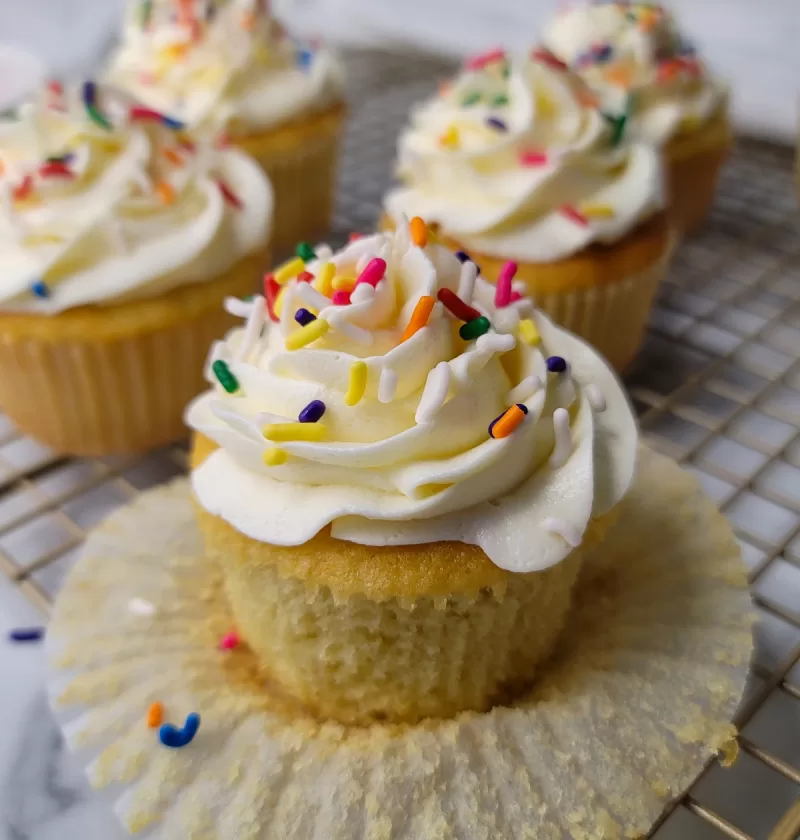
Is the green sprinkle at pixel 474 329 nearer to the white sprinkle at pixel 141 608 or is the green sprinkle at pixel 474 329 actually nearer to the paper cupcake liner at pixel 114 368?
the white sprinkle at pixel 141 608

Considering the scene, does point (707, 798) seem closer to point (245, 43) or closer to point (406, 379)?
point (406, 379)

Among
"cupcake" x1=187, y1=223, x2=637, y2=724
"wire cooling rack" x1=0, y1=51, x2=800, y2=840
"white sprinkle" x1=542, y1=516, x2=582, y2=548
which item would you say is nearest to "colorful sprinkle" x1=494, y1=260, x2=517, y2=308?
"cupcake" x1=187, y1=223, x2=637, y2=724

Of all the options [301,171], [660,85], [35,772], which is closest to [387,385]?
[35,772]

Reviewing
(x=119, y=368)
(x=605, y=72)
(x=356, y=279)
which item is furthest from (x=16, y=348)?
(x=605, y=72)

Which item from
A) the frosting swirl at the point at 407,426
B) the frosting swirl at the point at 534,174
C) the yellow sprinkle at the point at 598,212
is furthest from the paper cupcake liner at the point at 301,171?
the frosting swirl at the point at 407,426

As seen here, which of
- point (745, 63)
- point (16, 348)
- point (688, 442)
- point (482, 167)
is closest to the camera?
point (16, 348)
